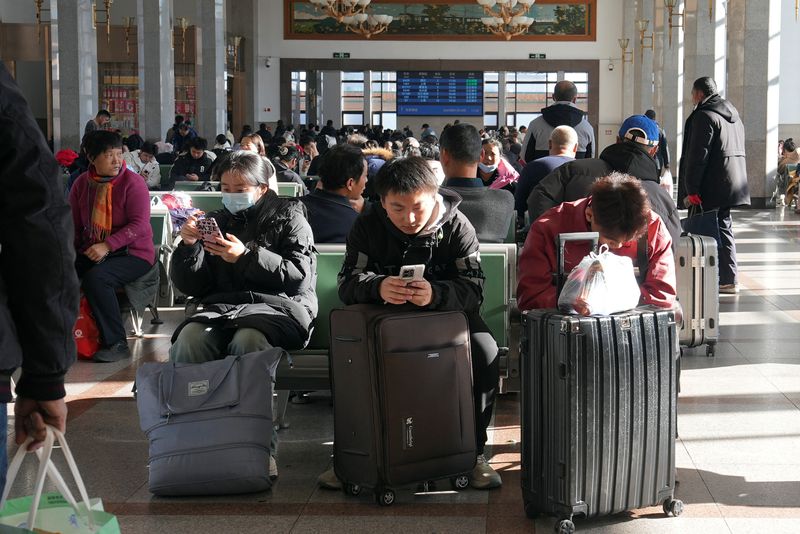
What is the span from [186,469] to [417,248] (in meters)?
1.12

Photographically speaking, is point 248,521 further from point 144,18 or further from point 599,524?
point 144,18

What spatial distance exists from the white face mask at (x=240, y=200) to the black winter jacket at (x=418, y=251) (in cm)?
82

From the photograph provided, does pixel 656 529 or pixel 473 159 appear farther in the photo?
pixel 473 159

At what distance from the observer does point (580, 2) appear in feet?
119

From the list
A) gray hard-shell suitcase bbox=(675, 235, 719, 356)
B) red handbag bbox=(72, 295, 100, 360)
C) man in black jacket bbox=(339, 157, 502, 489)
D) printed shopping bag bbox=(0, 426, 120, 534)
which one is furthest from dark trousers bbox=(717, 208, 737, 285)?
printed shopping bag bbox=(0, 426, 120, 534)

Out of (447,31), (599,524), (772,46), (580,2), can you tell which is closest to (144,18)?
(772,46)

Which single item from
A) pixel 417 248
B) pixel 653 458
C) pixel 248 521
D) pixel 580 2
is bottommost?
pixel 248 521

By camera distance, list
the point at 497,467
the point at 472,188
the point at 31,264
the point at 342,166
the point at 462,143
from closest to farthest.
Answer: the point at 31,264, the point at 497,467, the point at 342,166, the point at 462,143, the point at 472,188

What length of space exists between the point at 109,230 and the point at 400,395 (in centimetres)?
372

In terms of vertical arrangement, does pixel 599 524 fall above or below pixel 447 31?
below

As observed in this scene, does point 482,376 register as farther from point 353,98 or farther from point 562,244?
point 353,98

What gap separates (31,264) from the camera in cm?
207

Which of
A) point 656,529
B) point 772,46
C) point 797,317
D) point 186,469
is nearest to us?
point 656,529

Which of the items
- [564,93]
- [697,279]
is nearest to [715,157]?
[564,93]
